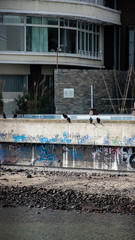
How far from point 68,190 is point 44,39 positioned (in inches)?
727

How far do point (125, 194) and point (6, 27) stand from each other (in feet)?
63.8

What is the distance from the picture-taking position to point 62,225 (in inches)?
750

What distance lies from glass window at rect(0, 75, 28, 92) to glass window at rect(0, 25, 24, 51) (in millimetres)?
2030

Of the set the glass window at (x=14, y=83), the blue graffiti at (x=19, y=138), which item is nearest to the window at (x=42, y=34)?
the glass window at (x=14, y=83)

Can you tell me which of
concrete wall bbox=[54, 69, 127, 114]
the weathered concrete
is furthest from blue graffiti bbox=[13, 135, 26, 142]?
concrete wall bbox=[54, 69, 127, 114]

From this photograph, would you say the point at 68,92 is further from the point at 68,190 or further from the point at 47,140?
the point at 68,190

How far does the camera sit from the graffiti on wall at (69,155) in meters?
26.9

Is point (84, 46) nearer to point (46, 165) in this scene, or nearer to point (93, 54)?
point (93, 54)

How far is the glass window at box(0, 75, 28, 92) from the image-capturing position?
40.2m

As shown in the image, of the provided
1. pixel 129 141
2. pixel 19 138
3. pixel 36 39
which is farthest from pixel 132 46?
pixel 129 141

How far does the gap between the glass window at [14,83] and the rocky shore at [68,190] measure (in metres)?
12.8

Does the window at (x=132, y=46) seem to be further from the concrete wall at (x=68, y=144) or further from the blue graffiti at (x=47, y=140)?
the blue graffiti at (x=47, y=140)

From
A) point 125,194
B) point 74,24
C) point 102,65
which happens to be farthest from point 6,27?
point 125,194

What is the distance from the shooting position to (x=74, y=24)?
4072 centimetres
